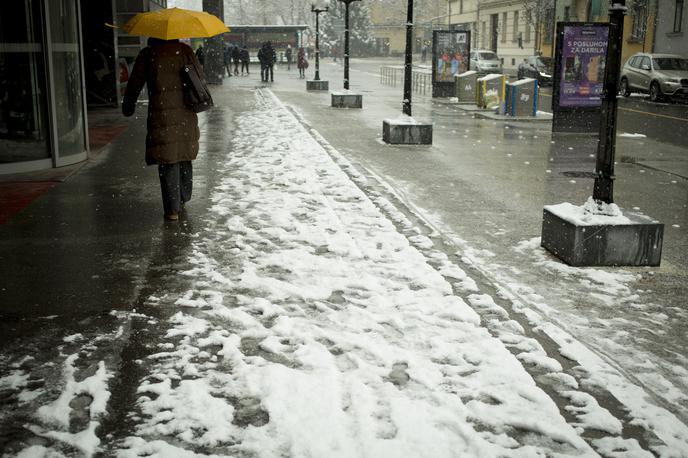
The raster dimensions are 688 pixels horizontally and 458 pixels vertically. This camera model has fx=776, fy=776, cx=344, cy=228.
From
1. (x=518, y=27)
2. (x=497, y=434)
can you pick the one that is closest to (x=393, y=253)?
(x=497, y=434)

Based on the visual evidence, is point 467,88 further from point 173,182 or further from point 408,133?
point 173,182

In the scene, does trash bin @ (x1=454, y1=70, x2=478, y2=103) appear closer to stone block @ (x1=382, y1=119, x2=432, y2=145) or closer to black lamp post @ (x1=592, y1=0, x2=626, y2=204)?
stone block @ (x1=382, y1=119, x2=432, y2=145)

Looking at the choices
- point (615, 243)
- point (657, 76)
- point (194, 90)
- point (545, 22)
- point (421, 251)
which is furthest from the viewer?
point (545, 22)

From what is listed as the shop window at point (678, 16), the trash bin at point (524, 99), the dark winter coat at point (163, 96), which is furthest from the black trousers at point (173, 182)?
the shop window at point (678, 16)

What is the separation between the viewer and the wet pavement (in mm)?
3998

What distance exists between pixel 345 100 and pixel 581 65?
26.0ft

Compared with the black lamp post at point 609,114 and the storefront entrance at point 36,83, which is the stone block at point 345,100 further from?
the black lamp post at point 609,114

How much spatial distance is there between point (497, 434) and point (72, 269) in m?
3.97

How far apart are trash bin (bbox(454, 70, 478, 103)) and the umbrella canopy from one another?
17515mm

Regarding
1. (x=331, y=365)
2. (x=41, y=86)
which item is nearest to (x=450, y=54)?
(x=41, y=86)

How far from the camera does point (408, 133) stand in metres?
14.1

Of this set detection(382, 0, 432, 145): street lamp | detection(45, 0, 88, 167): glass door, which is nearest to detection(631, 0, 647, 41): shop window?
detection(382, 0, 432, 145): street lamp

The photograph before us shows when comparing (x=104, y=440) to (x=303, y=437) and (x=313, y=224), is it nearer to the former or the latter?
(x=303, y=437)

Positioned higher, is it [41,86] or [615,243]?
[41,86]
